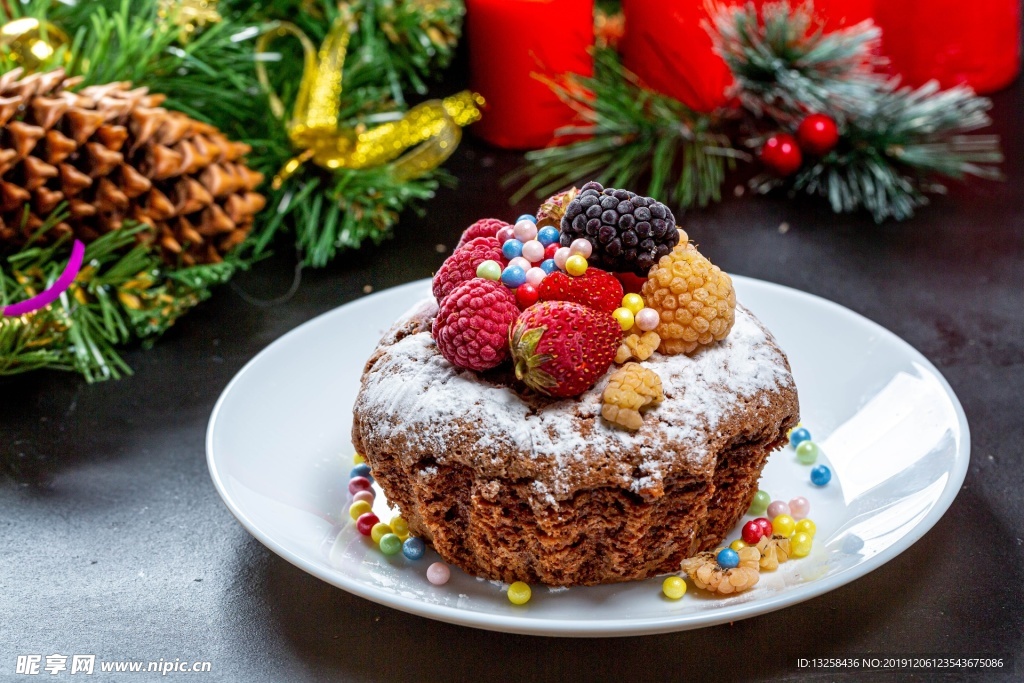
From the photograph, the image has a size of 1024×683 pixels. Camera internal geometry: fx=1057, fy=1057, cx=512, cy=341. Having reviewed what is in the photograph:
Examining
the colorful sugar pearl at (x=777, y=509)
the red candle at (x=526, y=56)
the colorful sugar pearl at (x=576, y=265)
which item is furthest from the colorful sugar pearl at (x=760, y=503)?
the red candle at (x=526, y=56)

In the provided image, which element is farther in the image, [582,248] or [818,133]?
[818,133]

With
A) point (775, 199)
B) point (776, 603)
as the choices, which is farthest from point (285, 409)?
point (775, 199)

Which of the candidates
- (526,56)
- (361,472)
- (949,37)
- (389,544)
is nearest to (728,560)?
(389,544)

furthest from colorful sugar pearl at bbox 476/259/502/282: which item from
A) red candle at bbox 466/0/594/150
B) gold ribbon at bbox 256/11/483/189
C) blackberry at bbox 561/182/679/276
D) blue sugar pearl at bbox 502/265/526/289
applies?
red candle at bbox 466/0/594/150

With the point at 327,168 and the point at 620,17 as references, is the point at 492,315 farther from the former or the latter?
the point at 620,17

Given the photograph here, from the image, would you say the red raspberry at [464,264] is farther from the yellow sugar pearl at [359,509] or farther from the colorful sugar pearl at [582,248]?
the yellow sugar pearl at [359,509]

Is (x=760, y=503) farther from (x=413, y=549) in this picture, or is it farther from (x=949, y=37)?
(x=949, y=37)
